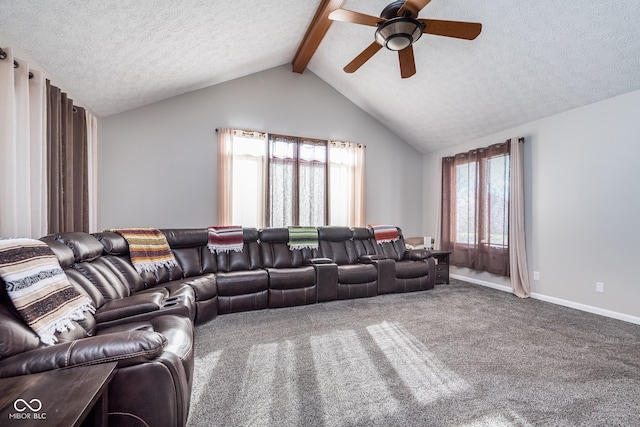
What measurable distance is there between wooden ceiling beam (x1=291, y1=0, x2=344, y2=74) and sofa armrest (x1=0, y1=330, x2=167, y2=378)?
11.4 ft

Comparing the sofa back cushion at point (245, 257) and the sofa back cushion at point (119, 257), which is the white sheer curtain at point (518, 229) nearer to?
the sofa back cushion at point (245, 257)

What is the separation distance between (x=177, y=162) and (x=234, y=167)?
82 cm

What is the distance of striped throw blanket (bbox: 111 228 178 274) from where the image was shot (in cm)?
277

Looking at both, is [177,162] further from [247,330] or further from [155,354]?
[155,354]

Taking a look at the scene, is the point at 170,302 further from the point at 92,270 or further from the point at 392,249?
the point at 392,249

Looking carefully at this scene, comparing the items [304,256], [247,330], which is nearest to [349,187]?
[304,256]

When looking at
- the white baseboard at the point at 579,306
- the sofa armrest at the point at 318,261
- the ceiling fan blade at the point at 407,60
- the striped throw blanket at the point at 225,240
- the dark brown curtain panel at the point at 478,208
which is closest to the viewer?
the ceiling fan blade at the point at 407,60

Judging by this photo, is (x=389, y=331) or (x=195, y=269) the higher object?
(x=195, y=269)

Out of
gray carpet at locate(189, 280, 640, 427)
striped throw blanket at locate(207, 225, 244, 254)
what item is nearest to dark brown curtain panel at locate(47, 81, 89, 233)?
striped throw blanket at locate(207, 225, 244, 254)

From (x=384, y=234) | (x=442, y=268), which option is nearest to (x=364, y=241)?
(x=384, y=234)

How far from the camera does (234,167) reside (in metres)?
4.52

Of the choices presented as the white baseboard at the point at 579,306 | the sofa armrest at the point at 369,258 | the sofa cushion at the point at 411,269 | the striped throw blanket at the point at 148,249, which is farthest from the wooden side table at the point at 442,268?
the striped throw blanket at the point at 148,249

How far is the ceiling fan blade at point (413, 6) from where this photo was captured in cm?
204

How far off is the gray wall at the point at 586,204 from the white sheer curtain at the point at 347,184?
244cm
